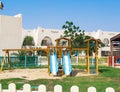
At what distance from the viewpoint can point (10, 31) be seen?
48406 mm

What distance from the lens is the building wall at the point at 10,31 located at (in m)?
47.7

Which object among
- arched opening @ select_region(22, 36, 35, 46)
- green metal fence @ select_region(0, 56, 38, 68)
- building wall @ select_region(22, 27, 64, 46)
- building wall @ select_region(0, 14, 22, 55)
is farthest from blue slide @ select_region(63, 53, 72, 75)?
building wall @ select_region(22, 27, 64, 46)

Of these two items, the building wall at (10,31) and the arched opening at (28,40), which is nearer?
the building wall at (10,31)

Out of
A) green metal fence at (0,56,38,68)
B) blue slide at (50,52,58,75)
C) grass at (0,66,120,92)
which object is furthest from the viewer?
green metal fence at (0,56,38,68)

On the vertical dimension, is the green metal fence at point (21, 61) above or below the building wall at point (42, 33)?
below

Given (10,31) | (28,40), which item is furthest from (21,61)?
(28,40)

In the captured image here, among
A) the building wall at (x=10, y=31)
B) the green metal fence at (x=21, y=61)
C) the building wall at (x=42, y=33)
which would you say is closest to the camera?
the green metal fence at (x=21, y=61)

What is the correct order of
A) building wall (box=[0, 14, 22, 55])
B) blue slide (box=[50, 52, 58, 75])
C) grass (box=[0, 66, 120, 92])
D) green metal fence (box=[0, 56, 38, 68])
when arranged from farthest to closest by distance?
building wall (box=[0, 14, 22, 55]) < green metal fence (box=[0, 56, 38, 68]) < blue slide (box=[50, 52, 58, 75]) < grass (box=[0, 66, 120, 92])

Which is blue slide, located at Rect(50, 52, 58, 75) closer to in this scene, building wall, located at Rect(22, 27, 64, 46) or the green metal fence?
the green metal fence

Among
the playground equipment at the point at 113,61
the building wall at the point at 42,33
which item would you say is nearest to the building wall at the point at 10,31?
the playground equipment at the point at 113,61

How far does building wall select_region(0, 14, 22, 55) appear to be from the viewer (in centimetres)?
4769

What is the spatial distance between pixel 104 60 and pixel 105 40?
49424 mm

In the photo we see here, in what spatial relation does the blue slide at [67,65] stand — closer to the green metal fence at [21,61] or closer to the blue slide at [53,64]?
the blue slide at [53,64]

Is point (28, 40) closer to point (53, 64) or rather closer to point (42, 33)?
point (42, 33)
